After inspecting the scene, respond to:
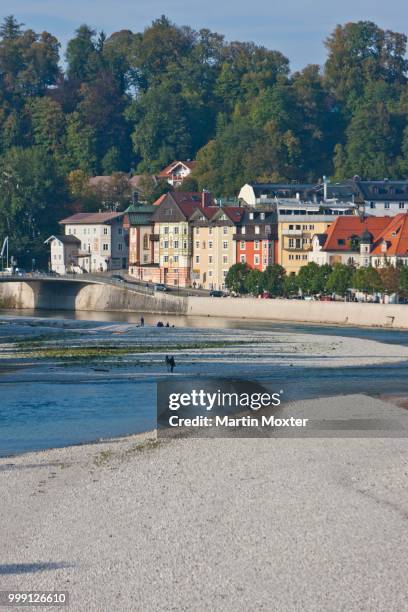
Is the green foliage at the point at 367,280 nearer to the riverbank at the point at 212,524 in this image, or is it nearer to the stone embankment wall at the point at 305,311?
the stone embankment wall at the point at 305,311

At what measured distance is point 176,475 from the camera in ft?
117

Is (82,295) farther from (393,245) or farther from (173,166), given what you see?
(173,166)

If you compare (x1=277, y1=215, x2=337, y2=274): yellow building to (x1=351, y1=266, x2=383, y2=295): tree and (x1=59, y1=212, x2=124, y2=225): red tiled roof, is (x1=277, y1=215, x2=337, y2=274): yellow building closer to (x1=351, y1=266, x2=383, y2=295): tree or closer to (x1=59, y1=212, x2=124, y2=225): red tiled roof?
(x1=351, y1=266, x2=383, y2=295): tree

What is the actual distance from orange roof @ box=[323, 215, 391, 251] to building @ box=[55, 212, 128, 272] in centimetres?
3491

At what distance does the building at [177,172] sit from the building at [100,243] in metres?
25.8

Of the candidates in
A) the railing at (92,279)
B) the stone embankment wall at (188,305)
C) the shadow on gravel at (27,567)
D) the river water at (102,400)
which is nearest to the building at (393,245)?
the stone embankment wall at (188,305)

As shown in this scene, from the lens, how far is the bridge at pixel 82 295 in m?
124

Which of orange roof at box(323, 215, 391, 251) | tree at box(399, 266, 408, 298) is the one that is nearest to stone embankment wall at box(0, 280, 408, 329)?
tree at box(399, 266, 408, 298)

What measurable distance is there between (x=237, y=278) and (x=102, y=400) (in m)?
77.9

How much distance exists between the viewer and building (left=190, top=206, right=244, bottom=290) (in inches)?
5591

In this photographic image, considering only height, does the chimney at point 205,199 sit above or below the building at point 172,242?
above

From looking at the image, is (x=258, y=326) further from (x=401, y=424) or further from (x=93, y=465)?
(x=93, y=465)

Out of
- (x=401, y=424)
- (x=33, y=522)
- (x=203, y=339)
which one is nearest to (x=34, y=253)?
(x=203, y=339)

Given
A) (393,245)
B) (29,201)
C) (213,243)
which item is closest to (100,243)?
(29,201)
